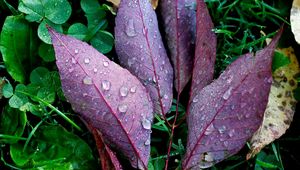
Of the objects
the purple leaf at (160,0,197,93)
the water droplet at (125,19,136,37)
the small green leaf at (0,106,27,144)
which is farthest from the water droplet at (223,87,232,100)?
the small green leaf at (0,106,27,144)

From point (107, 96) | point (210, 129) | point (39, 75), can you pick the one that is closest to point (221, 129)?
point (210, 129)

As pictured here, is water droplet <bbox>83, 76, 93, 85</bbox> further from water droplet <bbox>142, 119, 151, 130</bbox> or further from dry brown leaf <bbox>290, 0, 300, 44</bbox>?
dry brown leaf <bbox>290, 0, 300, 44</bbox>

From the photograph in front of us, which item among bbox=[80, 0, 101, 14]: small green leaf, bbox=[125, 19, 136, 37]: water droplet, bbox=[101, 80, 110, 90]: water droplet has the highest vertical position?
bbox=[80, 0, 101, 14]: small green leaf

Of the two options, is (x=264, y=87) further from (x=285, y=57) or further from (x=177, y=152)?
(x=177, y=152)

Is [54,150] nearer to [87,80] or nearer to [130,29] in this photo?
[87,80]

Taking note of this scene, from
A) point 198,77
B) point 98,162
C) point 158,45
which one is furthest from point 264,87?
point 98,162

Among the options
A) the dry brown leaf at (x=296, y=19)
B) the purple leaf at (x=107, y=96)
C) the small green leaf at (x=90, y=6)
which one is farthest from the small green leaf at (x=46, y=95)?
the dry brown leaf at (x=296, y=19)

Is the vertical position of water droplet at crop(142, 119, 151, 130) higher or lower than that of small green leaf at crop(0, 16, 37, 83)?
lower
